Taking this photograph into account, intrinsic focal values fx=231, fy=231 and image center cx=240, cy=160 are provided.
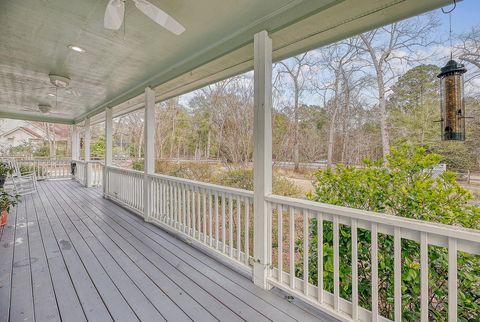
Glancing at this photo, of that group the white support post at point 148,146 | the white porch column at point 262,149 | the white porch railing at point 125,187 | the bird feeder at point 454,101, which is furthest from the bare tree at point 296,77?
the white porch railing at point 125,187

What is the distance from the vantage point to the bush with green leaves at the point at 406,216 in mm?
1402

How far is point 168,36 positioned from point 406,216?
2.87 metres

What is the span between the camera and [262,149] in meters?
2.23

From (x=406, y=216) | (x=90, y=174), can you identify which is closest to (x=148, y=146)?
(x=406, y=216)

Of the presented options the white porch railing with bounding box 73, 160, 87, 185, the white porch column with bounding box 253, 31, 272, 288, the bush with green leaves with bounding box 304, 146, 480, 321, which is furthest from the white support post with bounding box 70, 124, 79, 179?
the bush with green leaves with bounding box 304, 146, 480, 321

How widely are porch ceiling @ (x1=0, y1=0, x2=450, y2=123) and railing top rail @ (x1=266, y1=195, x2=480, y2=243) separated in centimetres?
155

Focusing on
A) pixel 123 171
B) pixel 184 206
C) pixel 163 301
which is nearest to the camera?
pixel 163 301

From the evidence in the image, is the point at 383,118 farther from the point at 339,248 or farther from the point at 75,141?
the point at 75,141

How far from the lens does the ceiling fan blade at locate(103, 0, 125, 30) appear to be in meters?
1.66

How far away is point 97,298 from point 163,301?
22.5 inches

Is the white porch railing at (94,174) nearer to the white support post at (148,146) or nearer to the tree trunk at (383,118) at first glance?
the white support post at (148,146)

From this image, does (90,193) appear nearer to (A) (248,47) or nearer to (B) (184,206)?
(B) (184,206)

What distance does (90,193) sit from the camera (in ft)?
21.8

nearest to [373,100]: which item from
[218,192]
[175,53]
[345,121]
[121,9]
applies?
[345,121]
